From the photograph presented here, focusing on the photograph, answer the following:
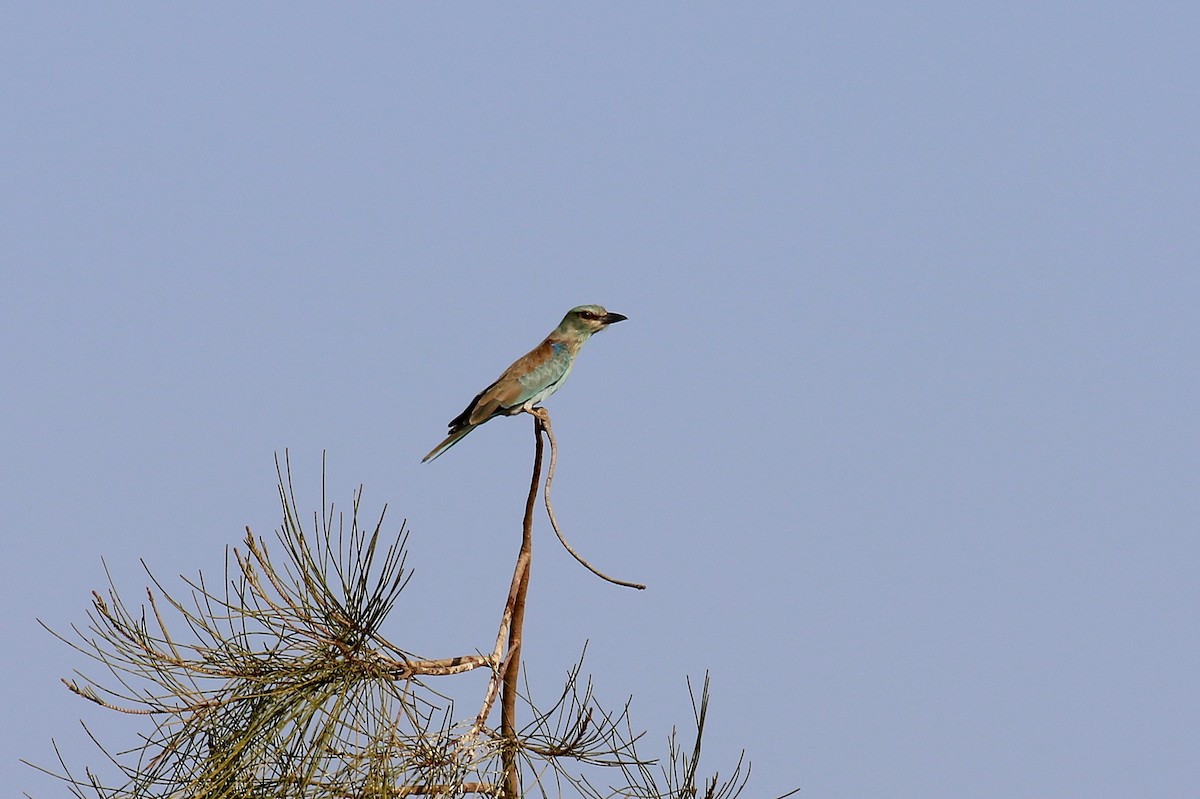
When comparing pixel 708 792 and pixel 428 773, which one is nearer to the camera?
pixel 428 773

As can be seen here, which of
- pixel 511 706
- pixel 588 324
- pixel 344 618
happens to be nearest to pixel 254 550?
pixel 344 618

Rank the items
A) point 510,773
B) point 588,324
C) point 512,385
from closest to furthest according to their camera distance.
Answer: point 510,773 → point 512,385 → point 588,324

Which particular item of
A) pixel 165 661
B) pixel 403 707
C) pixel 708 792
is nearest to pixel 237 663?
pixel 165 661

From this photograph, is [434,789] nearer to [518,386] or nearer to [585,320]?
[518,386]

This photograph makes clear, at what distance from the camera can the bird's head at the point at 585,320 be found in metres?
8.70

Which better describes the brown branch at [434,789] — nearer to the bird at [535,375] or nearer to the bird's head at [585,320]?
the bird at [535,375]

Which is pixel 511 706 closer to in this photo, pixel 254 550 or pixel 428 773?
pixel 428 773

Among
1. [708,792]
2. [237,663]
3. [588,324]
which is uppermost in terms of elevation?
[588,324]

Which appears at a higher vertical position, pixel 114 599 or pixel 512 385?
pixel 512 385

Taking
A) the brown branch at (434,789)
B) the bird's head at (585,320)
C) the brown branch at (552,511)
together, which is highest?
the bird's head at (585,320)

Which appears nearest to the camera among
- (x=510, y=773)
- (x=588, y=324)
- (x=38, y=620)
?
(x=38, y=620)

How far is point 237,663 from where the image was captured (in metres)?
6.33

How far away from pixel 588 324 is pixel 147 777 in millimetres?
3623

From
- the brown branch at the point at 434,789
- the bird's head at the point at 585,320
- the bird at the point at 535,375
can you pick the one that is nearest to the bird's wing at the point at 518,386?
the bird at the point at 535,375
